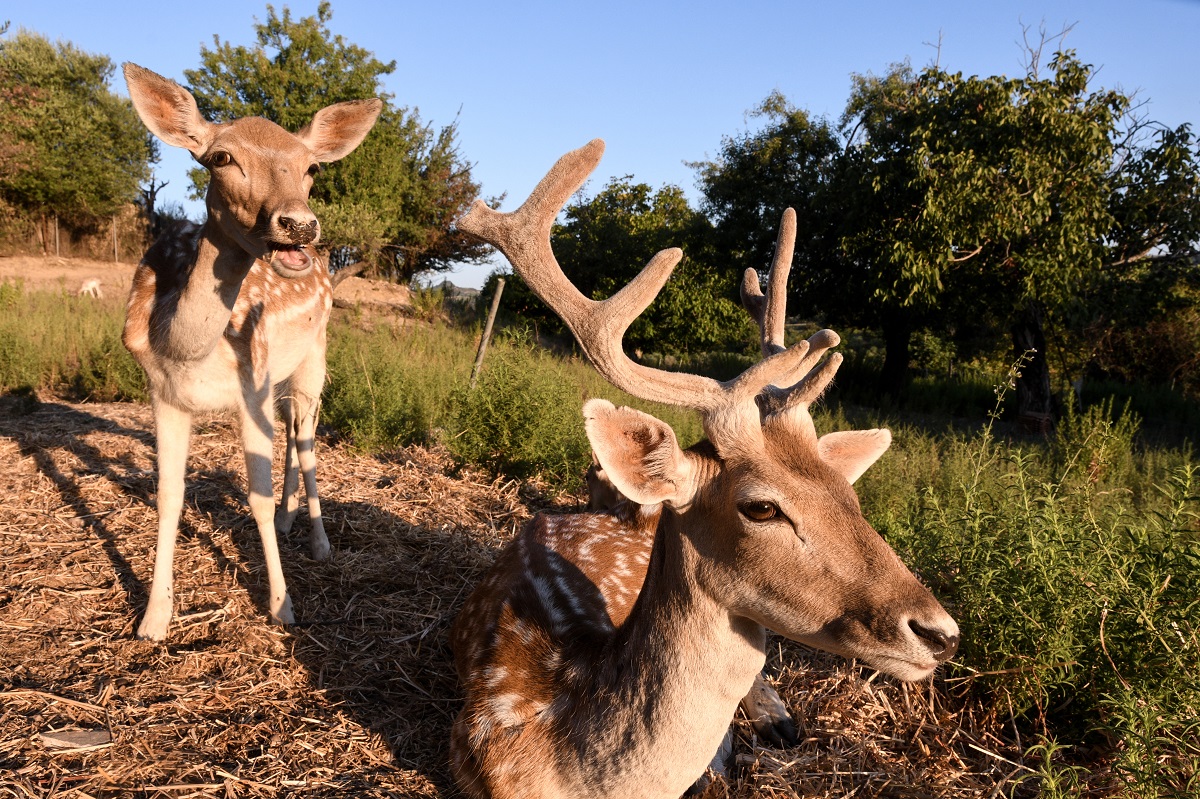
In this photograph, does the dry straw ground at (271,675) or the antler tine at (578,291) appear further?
the dry straw ground at (271,675)

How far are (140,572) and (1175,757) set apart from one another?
4214 mm

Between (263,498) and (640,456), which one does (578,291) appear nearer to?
(640,456)

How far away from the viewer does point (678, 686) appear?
198 cm

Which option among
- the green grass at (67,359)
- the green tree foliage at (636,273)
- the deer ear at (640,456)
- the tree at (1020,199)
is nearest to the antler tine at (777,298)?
the deer ear at (640,456)

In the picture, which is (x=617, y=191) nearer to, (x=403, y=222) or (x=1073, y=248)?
(x=403, y=222)

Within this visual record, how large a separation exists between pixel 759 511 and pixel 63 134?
3110cm

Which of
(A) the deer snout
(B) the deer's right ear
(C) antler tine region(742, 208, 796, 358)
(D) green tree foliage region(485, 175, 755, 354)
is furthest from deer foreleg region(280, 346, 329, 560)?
(D) green tree foliage region(485, 175, 755, 354)

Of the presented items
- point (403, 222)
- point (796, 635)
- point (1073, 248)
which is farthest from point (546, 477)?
point (403, 222)

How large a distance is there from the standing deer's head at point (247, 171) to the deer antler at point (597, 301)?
37.1 inches

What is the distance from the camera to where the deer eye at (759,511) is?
1.92 metres

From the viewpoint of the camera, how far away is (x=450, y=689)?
323 cm

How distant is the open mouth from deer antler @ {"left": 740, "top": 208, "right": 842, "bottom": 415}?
1691 mm

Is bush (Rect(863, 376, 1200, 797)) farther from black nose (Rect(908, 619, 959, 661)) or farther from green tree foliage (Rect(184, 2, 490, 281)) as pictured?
green tree foliage (Rect(184, 2, 490, 281))

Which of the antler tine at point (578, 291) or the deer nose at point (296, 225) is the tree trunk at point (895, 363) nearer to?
the deer nose at point (296, 225)
